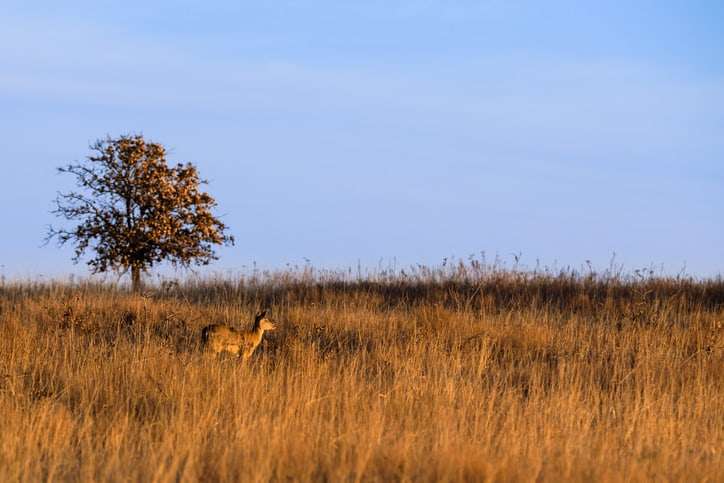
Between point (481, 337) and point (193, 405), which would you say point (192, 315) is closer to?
point (481, 337)

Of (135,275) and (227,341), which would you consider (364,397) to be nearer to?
(227,341)

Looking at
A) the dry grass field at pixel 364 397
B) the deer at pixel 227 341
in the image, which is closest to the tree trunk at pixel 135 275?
the dry grass field at pixel 364 397

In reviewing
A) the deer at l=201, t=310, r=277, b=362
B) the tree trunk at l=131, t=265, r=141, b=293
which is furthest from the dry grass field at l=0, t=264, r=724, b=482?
the tree trunk at l=131, t=265, r=141, b=293

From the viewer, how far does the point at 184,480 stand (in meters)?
6.57

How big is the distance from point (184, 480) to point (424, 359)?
6.62 metres

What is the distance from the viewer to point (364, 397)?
31.9 feet

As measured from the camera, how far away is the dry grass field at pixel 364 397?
6930 mm

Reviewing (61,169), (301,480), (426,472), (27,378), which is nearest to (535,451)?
(426,472)

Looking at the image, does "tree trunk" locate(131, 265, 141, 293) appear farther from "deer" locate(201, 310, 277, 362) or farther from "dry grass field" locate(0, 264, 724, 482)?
"deer" locate(201, 310, 277, 362)

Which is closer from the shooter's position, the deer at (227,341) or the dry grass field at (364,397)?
the dry grass field at (364,397)

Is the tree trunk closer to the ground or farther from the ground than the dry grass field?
farther from the ground

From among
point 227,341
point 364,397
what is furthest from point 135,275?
point 364,397

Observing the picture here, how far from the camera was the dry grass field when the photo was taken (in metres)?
6.93

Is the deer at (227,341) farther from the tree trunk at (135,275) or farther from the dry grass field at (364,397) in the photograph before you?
the tree trunk at (135,275)
